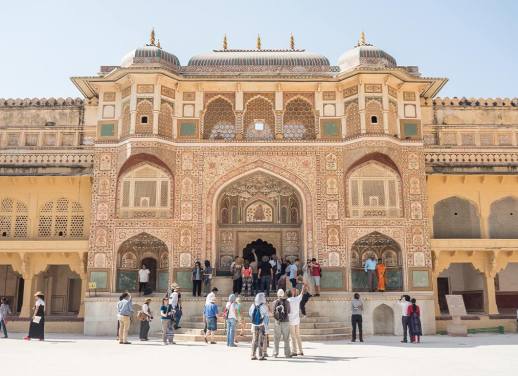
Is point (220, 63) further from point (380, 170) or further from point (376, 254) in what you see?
point (376, 254)

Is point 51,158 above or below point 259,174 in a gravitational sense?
above

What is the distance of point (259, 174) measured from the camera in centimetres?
1917

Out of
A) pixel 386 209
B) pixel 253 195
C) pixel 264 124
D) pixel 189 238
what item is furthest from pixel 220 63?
pixel 386 209

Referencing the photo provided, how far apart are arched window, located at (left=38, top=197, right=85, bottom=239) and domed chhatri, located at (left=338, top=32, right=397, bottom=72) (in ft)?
35.2

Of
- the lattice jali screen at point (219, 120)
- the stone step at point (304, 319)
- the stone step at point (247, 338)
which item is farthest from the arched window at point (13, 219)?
the stone step at point (247, 338)

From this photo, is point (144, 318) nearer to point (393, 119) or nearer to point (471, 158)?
point (393, 119)

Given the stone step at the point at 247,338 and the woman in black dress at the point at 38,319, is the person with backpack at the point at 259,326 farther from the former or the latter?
the woman in black dress at the point at 38,319

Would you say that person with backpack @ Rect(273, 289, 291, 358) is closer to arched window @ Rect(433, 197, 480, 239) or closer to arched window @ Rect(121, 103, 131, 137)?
arched window @ Rect(121, 103, 131, 137)

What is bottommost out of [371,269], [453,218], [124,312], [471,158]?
[124,312]

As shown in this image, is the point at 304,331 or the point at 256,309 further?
the point at 304,331

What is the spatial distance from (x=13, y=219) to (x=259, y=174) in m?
8.99

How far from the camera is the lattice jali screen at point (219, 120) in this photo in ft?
63.5

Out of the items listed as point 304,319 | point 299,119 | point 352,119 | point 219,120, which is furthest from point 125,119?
point 304,319

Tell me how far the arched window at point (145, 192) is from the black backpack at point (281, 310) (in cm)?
858
